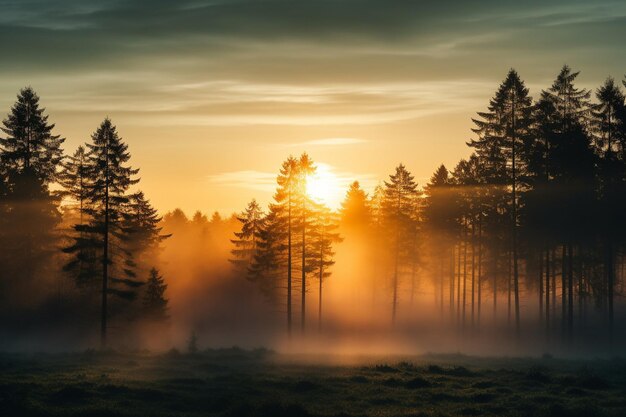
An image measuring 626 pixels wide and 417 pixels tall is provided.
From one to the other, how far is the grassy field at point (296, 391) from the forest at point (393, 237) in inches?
643

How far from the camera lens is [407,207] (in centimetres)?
7156

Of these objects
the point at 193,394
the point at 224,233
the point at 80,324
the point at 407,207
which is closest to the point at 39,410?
the point at 193,394

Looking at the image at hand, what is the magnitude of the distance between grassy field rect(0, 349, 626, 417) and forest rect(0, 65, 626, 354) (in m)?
16.3

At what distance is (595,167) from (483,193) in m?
10.0

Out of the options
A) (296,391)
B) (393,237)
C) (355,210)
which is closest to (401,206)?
(393,237)

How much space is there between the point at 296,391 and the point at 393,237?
49302 millimetres

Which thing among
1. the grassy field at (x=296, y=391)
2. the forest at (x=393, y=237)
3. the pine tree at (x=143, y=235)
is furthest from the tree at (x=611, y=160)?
the pine tree at (x=143, y=235)

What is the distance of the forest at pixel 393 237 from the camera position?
45438 millimetres

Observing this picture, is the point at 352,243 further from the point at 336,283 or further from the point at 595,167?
the point at 595,167

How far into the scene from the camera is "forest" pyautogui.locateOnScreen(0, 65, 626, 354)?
45.4 metres

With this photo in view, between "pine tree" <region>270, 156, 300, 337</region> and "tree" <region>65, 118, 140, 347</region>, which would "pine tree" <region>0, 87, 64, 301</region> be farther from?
"pine tree" <region>270, 156, 300, 337</region>

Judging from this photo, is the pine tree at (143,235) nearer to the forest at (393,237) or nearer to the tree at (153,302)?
the forest at (393,237)

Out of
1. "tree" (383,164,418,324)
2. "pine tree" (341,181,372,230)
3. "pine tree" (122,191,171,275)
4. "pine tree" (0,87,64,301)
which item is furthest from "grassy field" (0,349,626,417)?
"pine tree" (341,181,372,230)

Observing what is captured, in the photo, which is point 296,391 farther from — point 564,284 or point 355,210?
point 355,210
